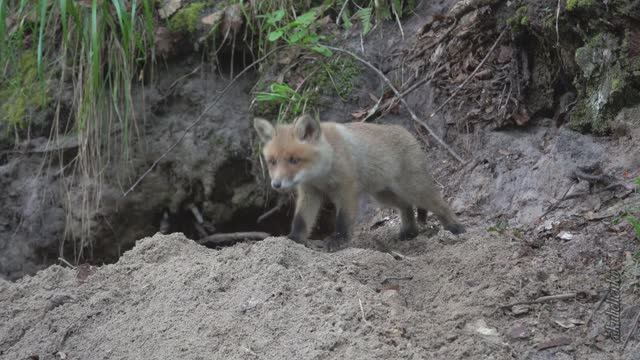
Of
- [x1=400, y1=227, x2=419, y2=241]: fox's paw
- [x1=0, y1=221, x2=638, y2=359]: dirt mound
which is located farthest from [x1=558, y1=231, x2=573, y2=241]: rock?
[x1=400, y1=227, x2=419, y2=241]: fox's paw

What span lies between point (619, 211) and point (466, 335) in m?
1.52

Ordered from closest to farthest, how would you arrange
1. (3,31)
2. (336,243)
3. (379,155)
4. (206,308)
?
(206,308) → (336,243) → (379,155) → (3,31)

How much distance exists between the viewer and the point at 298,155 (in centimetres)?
538

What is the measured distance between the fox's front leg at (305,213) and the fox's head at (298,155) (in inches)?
8.2

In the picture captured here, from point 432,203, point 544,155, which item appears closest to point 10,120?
point 432,203

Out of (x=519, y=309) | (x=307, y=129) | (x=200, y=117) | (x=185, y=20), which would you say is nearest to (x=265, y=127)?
(x=307, y=129)

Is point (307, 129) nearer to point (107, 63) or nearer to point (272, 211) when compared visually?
point (272, 211)

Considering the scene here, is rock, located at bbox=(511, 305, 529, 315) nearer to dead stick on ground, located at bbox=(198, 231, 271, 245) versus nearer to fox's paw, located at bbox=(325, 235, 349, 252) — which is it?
fox's paw, located at bbox=(325, 235, 349, 252)

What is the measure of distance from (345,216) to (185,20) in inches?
126

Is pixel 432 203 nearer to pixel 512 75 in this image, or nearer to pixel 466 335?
pixel 512 75

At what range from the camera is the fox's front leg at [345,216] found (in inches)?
212

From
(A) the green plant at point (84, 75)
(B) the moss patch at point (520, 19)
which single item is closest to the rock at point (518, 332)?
(B) the moss patch at point (520, 19)

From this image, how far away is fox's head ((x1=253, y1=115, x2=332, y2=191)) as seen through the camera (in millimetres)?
5352

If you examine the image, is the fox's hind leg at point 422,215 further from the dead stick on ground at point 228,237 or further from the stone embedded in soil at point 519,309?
the stone embedded in soil at point 519,309
